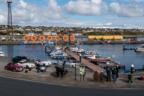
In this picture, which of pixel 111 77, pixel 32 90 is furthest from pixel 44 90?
pixel 111 77

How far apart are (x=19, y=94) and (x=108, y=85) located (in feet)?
32.3

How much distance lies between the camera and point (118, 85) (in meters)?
39.8

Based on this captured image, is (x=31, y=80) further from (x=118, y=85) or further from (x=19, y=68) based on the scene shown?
(x=19, y=68)

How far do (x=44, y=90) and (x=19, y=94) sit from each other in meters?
3.15

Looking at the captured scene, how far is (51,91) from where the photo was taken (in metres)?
34.9

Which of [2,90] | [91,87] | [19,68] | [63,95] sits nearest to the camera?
[63,95]

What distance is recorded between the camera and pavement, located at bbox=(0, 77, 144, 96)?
3325cm

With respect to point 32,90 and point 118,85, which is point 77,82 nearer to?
point 118,85

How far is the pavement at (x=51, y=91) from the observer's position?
33.2m

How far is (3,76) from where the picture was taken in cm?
4716

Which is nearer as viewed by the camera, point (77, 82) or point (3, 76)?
point (77, 82)

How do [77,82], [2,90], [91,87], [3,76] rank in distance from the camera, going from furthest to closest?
[3,76], [77,82], [91,87], [2,90]

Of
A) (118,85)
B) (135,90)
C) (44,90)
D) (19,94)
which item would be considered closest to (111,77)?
(118,85)

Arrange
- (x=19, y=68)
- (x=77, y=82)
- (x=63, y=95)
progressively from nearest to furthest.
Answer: (x=63, y=95), (x=77, y=82), (x=19, y=68)
